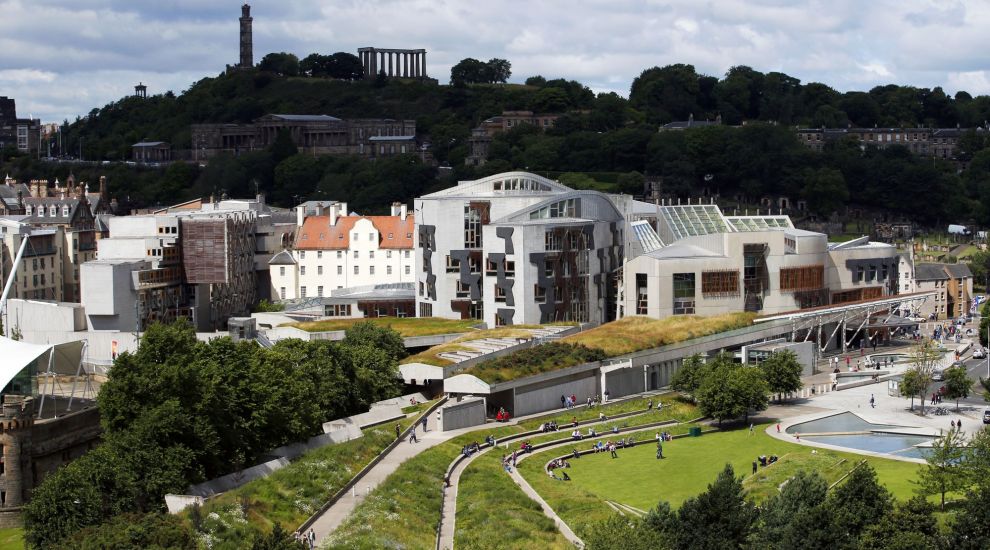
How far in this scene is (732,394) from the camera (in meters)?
78.6

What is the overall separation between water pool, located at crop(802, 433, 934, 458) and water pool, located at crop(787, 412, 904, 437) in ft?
4.55

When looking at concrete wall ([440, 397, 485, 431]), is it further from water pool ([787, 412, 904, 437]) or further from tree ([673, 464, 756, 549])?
tree ([673, 464, 756, 549])

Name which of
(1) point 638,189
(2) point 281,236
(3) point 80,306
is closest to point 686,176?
(1) point 638,189

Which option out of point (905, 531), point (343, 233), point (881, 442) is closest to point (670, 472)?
point (881, 442)

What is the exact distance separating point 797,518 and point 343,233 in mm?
67461

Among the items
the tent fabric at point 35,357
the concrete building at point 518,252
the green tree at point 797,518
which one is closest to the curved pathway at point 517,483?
the green tree at point 797,518

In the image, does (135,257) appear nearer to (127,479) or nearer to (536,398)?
(536,398)

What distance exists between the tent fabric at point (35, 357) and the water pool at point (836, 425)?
32346 mm

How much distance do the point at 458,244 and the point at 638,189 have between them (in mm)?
86184

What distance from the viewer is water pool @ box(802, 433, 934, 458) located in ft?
238

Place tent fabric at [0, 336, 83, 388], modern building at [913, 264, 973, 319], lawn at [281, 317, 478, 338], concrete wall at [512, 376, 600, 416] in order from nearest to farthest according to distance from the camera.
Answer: tent fabric at [0, 336, 83, 388], concrete wall at [512, 376, 600, 416], lawn at [281, 317, 478, 338], modern building at [913, 264, 973, 319]

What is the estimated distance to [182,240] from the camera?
353 feet

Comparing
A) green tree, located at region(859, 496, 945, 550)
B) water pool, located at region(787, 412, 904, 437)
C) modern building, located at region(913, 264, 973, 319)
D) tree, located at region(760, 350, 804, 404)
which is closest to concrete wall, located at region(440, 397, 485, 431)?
water pool, located at region(787, 412, 904, 437)

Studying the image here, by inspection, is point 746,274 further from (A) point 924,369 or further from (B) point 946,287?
(B) point 946,287
